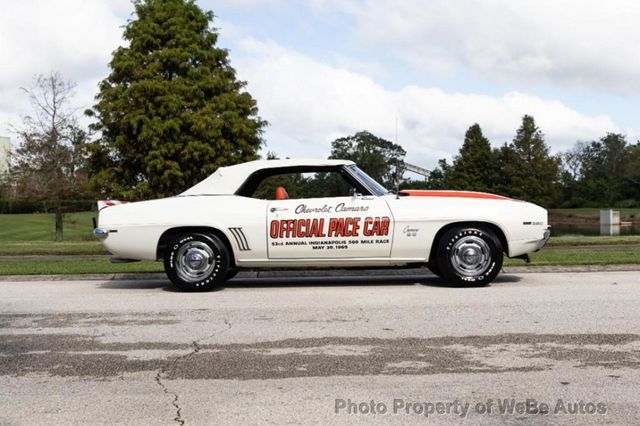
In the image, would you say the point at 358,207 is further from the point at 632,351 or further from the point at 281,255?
the point at 632,351

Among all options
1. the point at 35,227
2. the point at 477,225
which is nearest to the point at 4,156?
the point at 35,227

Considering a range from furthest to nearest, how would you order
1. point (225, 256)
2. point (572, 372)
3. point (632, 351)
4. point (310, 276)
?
point (310, 276) < point (225, 256) < point (632, 351) < point (572, 372)

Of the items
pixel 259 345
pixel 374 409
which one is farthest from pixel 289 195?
pixel 374 409

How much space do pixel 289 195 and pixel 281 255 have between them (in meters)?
0.84

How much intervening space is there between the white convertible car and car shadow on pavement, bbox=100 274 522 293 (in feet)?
1.50

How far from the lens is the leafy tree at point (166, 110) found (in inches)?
1179

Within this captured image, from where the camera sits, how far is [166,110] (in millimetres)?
29969

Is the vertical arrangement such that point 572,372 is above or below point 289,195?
below

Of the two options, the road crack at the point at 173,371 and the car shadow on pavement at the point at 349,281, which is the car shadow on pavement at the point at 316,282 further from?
the road crack at the point at 173,371

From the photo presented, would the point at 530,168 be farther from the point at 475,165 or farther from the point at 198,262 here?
the point at 198,262

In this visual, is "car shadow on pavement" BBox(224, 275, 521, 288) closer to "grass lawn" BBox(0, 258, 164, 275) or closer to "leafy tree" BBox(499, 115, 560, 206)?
"grass lawn" BBox(0, 258, 164, 275)

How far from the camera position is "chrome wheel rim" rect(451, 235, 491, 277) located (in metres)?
9.16

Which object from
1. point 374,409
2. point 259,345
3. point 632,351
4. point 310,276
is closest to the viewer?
point 374,409

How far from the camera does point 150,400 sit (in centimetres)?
437
